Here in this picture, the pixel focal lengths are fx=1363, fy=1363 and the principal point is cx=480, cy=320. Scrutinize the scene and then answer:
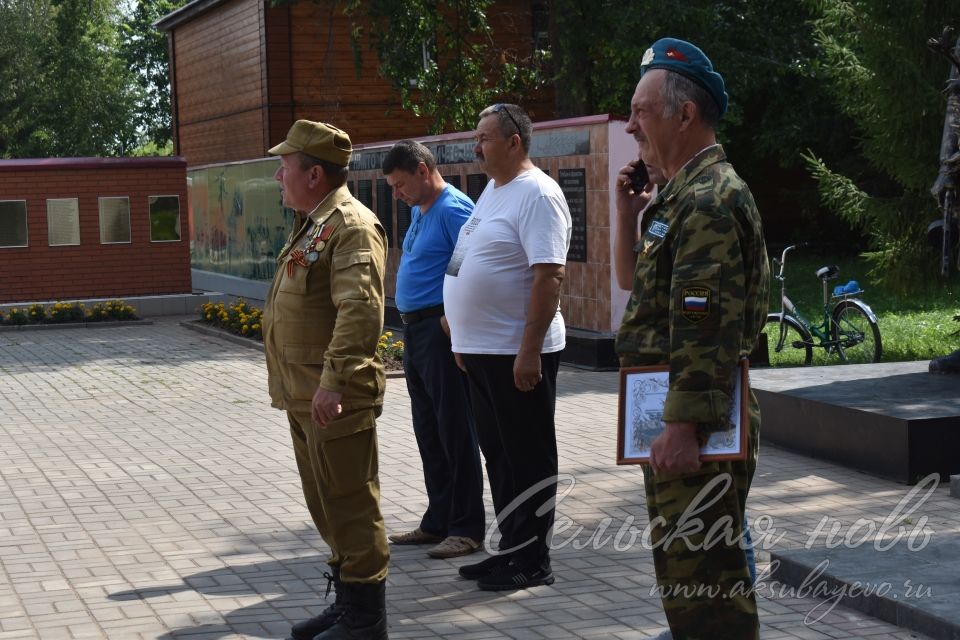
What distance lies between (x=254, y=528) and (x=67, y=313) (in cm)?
1429

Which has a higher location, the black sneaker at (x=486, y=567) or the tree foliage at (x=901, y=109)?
the tree foliage at (x=901, y=109)

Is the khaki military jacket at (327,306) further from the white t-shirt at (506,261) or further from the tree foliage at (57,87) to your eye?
the tree foliage at (57,87)

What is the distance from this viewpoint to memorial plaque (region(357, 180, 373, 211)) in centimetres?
1967

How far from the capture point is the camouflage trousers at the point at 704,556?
3473 mm

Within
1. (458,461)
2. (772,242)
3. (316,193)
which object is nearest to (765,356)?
(458,461)

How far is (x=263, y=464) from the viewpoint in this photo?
8828mm

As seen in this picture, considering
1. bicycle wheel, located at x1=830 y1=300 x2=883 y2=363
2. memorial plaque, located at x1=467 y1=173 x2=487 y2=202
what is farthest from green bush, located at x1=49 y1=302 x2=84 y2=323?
bicycle wheel, located at x1=830 y1=300 x2=883 y2=363

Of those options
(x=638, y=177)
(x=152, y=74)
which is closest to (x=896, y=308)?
(x=638, y=177)

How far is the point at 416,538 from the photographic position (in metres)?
6.54

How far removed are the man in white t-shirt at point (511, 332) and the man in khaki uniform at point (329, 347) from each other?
77cm

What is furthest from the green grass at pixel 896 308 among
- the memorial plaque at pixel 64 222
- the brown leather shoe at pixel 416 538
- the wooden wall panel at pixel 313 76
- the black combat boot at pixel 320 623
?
the memorial plaque at pixel 64 222

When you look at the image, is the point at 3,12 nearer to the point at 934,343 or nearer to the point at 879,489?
the point at 934,343

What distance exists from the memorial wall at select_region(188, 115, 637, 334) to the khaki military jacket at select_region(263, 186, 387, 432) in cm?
854

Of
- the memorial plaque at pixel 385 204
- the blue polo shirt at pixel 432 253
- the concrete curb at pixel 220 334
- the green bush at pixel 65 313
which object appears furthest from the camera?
the green bush at pixel 65 313
